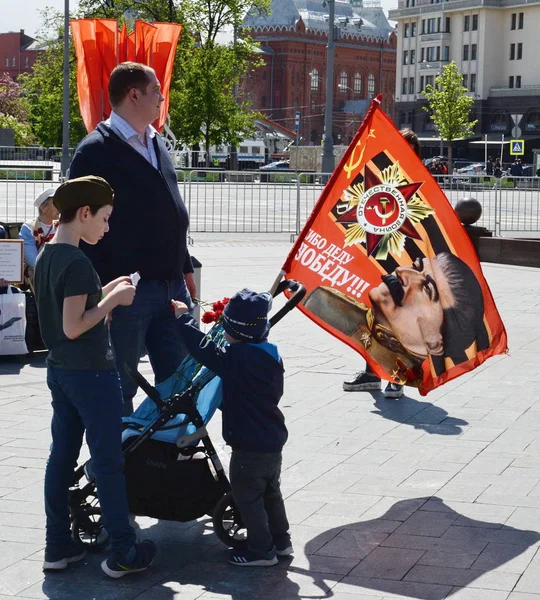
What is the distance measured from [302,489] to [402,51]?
3823 inches

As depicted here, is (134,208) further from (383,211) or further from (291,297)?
(383,211)

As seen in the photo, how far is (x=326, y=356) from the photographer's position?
9.27m

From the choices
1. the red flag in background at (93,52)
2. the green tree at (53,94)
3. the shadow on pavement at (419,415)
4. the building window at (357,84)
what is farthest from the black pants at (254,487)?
the building window at (357,84)

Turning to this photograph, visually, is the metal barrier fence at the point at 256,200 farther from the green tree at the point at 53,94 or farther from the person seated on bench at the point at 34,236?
the green tree at the point at 53,94

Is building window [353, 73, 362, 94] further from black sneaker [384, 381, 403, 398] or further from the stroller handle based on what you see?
the stroller handle

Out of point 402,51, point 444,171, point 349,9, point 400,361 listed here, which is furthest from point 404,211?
point 349,9

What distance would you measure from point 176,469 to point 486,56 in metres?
88.3

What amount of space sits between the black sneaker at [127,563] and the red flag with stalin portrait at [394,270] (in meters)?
1.85

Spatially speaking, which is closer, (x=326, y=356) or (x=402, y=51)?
(x=326, y=356)

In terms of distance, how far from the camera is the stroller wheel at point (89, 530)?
457 centimetres

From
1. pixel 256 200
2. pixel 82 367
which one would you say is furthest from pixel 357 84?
pixel 82 367

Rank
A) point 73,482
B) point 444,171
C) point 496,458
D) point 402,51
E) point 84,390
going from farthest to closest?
point 402,51
point 444,171
point 496,458
point 73,482
point 84,390

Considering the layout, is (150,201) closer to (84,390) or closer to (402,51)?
(84,390)

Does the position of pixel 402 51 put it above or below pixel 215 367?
above
